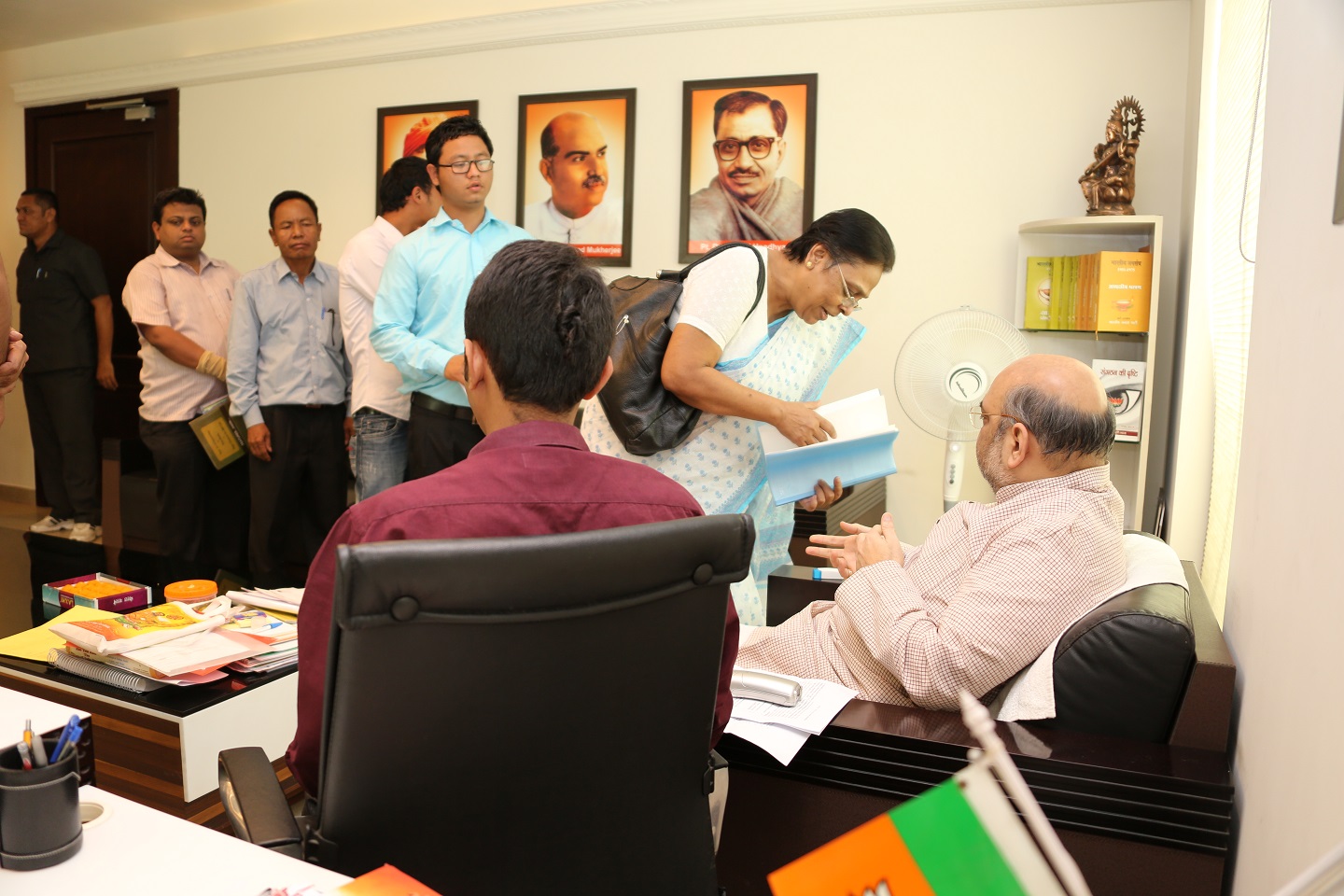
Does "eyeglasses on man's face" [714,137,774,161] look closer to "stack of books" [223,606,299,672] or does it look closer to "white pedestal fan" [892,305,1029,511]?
"white pedestal fan" [892,305,1029,511]

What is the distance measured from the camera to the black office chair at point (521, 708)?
2.99 feet

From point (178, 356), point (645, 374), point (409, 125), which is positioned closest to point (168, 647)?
point (645, 374)

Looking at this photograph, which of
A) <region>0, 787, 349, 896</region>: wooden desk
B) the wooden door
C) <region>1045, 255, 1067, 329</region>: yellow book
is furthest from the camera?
the wooden door

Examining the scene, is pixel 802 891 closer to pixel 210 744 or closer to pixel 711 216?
pixel 210 744

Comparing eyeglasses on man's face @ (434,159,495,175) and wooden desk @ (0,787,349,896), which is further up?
eyeglasses on man's face @ (434,159,495,175)

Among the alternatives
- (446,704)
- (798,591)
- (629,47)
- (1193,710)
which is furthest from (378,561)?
(629,47)

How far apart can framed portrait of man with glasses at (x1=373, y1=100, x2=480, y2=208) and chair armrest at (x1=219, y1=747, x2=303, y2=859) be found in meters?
4.12

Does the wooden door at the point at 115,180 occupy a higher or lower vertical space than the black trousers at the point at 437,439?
higher

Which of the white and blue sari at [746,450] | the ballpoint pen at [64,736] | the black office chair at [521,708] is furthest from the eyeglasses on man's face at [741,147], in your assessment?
the ballpoint pen at [64,736]

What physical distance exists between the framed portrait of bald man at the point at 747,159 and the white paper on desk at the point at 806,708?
290cm

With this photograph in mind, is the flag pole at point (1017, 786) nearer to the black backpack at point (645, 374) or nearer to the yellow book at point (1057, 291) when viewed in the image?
the black backpack at point (645, 374)

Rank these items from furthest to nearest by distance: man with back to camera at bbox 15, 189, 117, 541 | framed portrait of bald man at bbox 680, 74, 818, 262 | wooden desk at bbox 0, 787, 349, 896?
man with back to camera at bbox 15, 189, 117, 541 < framed portrait of bald man at bbox 680, 74, 818, 262 < wooden desk at bbox 0, 787, 349, 896

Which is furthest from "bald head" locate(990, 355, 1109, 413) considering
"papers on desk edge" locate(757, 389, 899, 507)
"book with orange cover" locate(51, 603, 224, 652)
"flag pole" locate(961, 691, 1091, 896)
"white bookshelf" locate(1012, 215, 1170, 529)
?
"white bookshelf" locate(1012, 215, 1170, 529)

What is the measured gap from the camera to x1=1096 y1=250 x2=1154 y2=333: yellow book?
341cm
